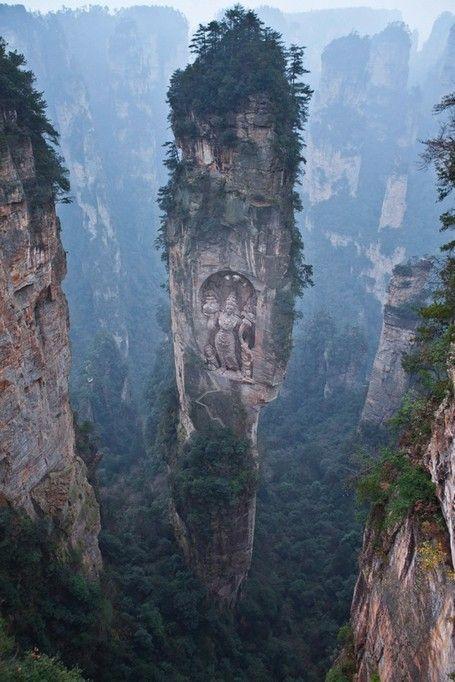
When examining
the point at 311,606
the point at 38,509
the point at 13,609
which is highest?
the point at 38,509

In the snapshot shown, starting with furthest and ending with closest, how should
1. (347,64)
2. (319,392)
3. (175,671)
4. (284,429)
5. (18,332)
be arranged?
(347,64), (319,392), (284,429), (175,671), (18,332)

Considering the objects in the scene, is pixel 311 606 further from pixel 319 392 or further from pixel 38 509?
pixel 319 392

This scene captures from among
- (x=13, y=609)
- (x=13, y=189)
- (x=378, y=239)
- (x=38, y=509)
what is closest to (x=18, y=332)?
(x=13, y=189)

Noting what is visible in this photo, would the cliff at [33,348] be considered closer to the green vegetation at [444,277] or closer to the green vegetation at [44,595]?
the green vegetation at [44,595]

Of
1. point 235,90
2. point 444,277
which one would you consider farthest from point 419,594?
point 235,90

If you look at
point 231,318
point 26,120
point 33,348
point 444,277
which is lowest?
point 33,348

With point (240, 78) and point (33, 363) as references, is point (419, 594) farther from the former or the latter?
point (240, 78)

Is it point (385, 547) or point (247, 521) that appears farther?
point (247, 521)

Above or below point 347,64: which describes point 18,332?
below
